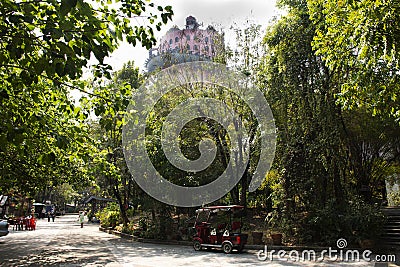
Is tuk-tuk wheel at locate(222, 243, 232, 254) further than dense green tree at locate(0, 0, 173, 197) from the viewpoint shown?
Yes

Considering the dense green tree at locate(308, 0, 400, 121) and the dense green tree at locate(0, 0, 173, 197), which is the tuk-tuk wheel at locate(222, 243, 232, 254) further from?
the dense green tree at locate(0, 0, 173, 197)

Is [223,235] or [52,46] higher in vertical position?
[52,46]

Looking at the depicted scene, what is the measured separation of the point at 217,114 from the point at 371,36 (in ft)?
38.8

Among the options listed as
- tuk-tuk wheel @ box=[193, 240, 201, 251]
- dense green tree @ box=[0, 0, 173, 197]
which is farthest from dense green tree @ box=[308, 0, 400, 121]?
tuk-tuk wheel @ box=[193, 240, 201, 251]

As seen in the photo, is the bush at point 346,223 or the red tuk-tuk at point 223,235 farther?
the bush at point 346,223

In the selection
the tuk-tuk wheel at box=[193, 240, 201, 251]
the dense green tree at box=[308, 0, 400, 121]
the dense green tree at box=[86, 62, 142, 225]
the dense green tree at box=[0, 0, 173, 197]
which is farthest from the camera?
the tuk-tuk wheel at box=[193, 240, 201, 251]

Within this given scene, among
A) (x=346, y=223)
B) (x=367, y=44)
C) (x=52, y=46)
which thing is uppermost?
(x=367, y=44)

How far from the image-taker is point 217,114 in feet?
58.6

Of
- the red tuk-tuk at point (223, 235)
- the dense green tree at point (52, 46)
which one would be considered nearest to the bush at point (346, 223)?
the red tuk-tuk at point (223, 235)

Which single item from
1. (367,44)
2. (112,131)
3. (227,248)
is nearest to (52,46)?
(367,44)

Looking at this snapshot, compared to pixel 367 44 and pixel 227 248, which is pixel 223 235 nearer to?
pixel 227 248

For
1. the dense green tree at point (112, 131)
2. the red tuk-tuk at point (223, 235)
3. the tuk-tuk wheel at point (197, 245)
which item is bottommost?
the tuk-tuk wheel at point (197, 245)

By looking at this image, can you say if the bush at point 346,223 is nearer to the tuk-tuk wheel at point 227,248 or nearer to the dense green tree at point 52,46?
the tuk-tuk wheel at point 227,248

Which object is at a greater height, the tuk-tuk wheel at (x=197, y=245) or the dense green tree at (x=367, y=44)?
the dense green tree at (x=367, y=44)
